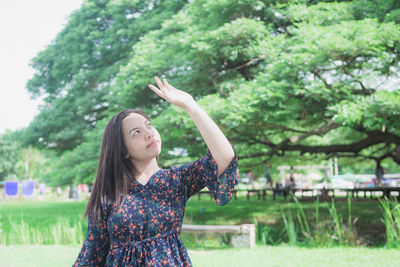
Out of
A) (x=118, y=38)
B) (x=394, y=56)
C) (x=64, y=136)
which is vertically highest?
(x=118, y=38)

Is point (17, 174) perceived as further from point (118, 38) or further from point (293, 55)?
point (293, 55)

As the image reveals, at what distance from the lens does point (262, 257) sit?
708 cm

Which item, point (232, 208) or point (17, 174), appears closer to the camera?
point (232, 208)

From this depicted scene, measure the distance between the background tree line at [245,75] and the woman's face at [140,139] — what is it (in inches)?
219

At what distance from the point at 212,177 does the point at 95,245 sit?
0.66 meters

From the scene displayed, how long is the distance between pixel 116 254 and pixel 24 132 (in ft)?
50.1

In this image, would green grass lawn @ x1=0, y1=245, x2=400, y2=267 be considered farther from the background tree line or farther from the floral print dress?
the floral print dress

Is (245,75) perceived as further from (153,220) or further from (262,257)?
(153,220)

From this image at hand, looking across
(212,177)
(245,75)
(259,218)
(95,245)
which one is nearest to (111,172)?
(95,245)

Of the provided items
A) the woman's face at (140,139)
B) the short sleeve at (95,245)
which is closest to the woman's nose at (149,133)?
the woman's face at (140,139)

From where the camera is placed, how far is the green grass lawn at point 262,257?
6512 mm

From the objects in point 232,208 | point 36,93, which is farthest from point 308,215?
point 36,93

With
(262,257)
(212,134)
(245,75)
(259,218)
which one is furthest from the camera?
(259,218)

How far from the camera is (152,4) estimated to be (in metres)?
16.1
